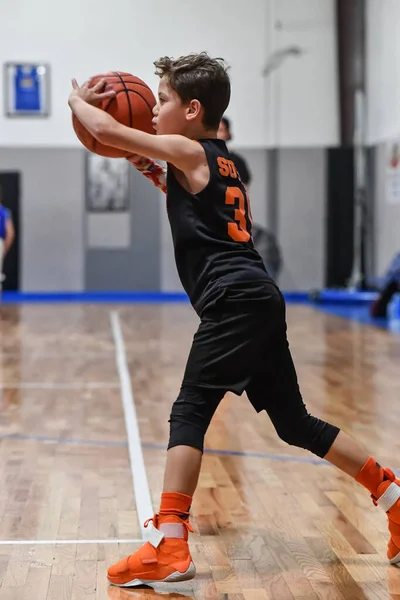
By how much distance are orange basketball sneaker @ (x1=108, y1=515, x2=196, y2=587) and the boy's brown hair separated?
3.26 ft

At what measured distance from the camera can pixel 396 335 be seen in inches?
330

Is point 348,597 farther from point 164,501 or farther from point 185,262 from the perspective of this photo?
point 185,262

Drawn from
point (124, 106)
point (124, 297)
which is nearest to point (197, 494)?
point (124, 106)

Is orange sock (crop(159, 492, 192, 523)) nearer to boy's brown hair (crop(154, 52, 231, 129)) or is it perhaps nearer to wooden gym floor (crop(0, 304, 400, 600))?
wooden gym floor (crop(0, 304, 400, 600))

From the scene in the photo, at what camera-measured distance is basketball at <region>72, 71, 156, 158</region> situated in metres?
2.47

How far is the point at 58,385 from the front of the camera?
18.1 ft

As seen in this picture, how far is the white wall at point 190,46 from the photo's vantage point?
14500 mm

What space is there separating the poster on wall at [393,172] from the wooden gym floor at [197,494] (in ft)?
22.3

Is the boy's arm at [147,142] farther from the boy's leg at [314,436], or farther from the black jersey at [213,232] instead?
the boy's leg at [314,436]

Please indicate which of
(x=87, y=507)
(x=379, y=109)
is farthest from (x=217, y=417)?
(x=379, y=109)

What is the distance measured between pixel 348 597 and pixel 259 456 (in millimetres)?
1502

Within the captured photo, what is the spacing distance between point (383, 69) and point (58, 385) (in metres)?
9.07

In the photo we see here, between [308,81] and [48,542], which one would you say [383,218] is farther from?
[48,542]

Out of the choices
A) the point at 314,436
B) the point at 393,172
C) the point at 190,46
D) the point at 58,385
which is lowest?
the point at 58,385
